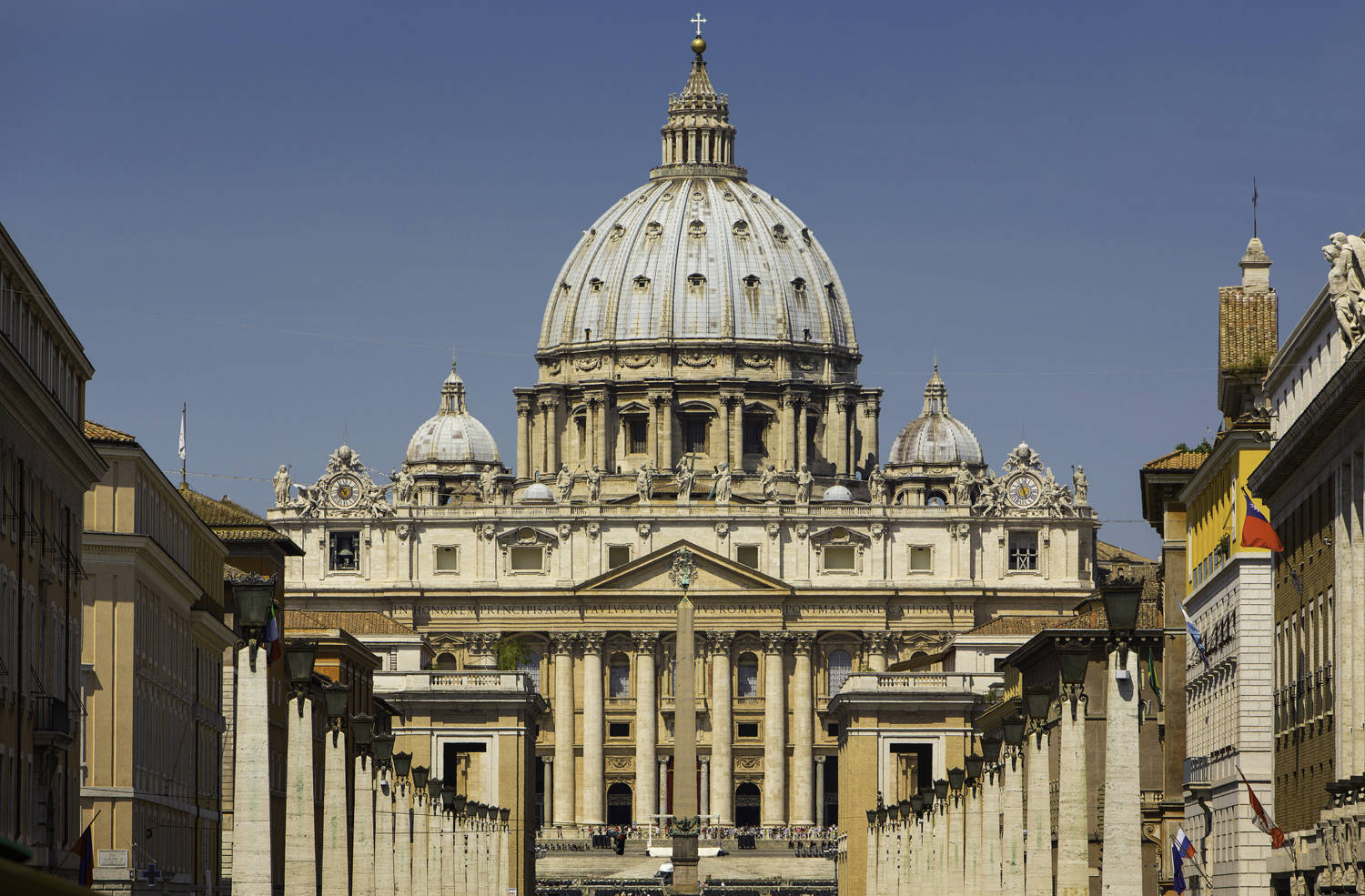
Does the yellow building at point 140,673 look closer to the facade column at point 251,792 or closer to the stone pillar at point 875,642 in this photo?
the facade column at point 251,792

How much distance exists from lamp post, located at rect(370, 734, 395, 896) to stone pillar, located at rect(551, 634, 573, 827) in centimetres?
10722

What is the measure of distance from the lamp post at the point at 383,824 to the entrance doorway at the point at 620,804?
362ft

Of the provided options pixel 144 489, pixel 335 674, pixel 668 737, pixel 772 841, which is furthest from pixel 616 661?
pixel 144 489

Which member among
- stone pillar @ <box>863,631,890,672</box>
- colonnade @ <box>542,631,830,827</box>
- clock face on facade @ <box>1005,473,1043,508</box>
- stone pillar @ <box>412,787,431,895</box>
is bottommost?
stone pillar @ <box>412,787,431,895</box>

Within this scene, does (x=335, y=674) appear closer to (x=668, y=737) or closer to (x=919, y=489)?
(x=668, y=737)

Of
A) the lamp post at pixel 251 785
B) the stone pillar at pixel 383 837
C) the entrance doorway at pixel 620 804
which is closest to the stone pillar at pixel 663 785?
the entrance doorway at pixel 620 804

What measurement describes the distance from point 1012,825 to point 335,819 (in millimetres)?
13210

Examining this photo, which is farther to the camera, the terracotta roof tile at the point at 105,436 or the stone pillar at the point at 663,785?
the stone pillar at the point at 663,785

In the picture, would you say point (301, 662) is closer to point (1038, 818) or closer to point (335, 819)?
point (335, 819)

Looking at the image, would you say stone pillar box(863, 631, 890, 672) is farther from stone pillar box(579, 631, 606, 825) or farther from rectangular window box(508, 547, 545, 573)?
rectangular window box(508, 547, 545, 573)

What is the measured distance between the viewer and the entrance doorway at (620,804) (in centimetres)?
17688

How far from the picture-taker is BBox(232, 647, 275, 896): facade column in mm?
38625

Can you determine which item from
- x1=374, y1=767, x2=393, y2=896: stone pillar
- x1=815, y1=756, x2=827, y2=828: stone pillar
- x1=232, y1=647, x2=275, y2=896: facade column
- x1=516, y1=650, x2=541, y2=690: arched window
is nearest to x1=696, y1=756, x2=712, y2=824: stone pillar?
x1=815, y1=756, x2=827, y2=828: stone pillar

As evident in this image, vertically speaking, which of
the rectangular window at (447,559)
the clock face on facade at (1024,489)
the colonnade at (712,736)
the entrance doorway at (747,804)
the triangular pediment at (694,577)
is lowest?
the entrance doorway at (747,804)
